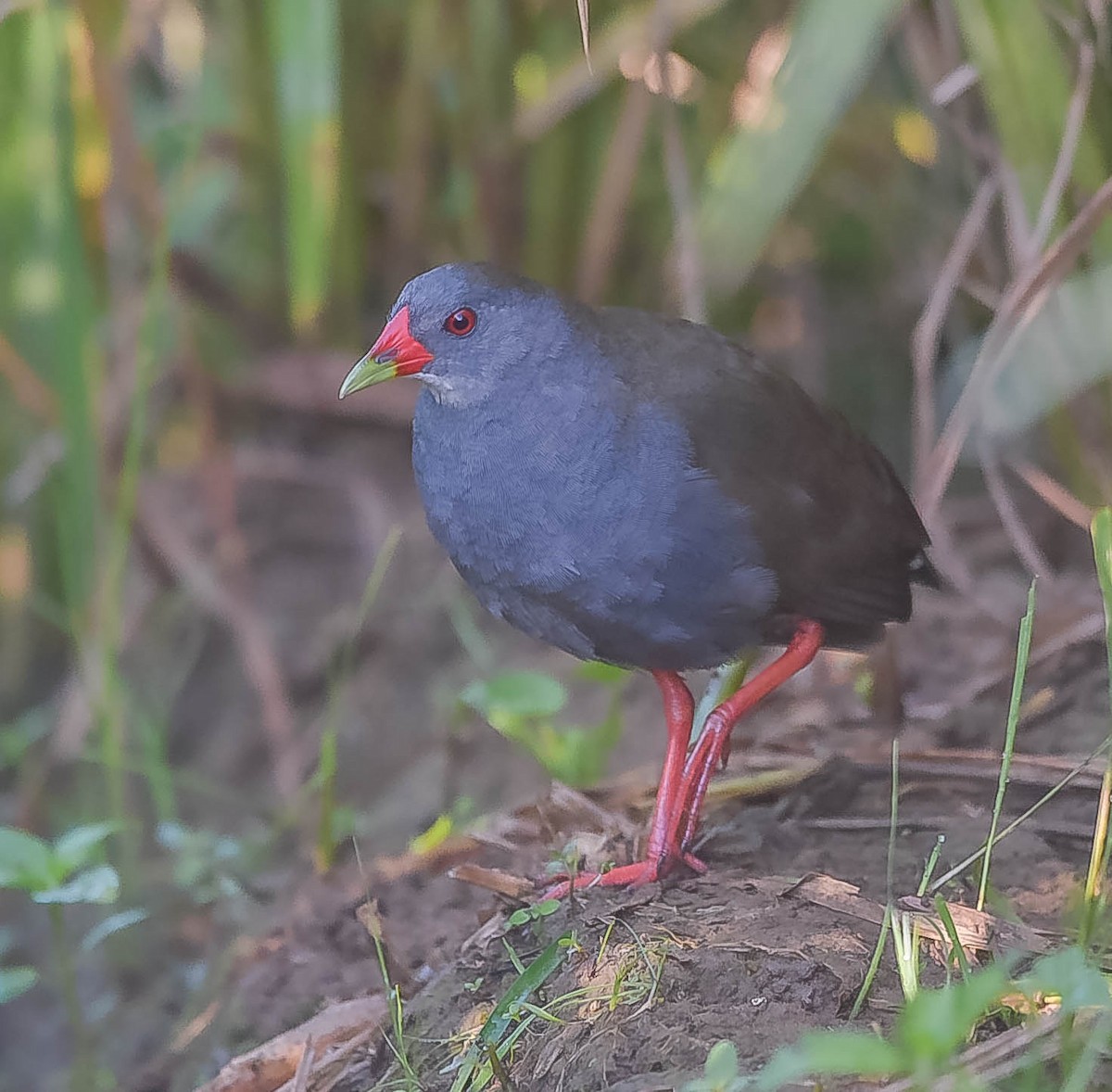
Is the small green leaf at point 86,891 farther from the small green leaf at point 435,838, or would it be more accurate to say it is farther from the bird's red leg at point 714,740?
the bird's red leg at point 714,740

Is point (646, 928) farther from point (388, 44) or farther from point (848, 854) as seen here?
point (388, 44)

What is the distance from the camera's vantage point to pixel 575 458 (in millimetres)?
2295

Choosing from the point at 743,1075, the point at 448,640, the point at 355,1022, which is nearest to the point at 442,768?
the point at 448,640

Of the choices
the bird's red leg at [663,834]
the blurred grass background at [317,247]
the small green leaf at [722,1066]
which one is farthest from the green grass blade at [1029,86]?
the small green leaf at [722,1066]

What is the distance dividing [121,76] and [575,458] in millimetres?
2249

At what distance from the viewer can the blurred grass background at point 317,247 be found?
3.04 meters

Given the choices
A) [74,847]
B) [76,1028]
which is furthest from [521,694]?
[76,1028]

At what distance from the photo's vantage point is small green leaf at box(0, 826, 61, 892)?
224 cm

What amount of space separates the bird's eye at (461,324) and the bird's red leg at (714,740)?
80cm

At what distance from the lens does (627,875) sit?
222 centimetres

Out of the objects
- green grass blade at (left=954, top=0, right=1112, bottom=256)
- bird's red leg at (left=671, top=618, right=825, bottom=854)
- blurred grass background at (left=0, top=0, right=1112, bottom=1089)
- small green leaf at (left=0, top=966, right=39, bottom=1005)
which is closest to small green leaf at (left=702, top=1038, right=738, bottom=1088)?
bird's red leg at (left=671, top=618, right=825, bottom=854)

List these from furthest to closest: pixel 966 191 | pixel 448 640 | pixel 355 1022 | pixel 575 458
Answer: pixel 448 640 < pixel 966 191 < pixel 575 458 < pixel 355 1022

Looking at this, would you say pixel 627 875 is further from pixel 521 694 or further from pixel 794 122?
pixel 794 122

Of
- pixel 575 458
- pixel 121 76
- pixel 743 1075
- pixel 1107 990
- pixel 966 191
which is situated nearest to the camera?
pixel 1107 990
